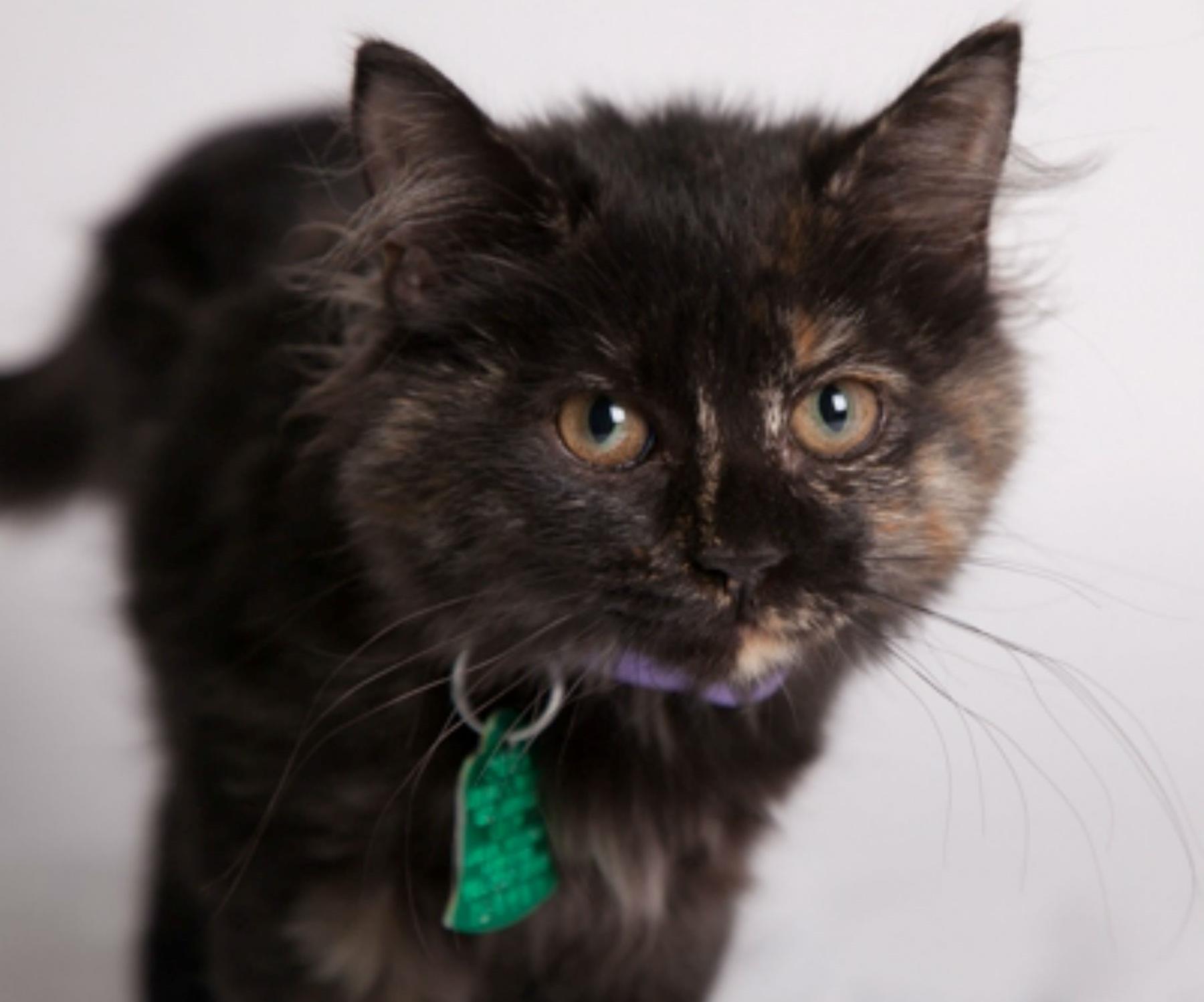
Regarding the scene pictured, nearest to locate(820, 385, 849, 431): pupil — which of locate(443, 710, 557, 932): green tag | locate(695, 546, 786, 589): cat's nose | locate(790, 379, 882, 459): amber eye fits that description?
locate(790, 379, 882, 459): amber eye

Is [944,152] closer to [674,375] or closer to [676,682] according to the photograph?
[674,375]

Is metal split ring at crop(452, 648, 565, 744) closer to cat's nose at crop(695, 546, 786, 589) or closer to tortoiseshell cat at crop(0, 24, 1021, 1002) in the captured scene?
tortoiseshell cat at crop(0, 24, 1021, 1002)

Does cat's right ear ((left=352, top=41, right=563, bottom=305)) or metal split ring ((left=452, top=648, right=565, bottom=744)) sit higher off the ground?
cat's right ear ((left=352, top=41, right=563, bottom=305))

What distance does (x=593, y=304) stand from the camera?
59.7 inches

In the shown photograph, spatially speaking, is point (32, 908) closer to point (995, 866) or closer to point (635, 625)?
point (635, 625)

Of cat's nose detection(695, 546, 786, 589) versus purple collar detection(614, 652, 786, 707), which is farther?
purple collar detection(614, 652, 786, 707)

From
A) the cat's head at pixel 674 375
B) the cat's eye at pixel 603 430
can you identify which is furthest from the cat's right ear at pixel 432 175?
the cat's eye at pixel 603 430

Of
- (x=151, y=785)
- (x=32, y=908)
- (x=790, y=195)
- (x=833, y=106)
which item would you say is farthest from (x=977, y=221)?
(x=32, y=908)

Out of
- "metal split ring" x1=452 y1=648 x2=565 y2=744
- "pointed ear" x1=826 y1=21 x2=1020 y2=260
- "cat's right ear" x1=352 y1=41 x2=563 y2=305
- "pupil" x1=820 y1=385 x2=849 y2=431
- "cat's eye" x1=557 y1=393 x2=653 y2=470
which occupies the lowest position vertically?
"metal split ring" x1=452 y1=648 x2=565 y2=744

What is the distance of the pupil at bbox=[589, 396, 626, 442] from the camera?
4.90 ft

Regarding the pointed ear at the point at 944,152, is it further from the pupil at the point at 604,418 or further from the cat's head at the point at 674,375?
the pupil at the point at 604,418

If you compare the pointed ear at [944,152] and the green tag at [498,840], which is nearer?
the pointed ear at [944,152]

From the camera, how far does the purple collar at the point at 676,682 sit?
1.54 m

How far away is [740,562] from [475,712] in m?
0.38
